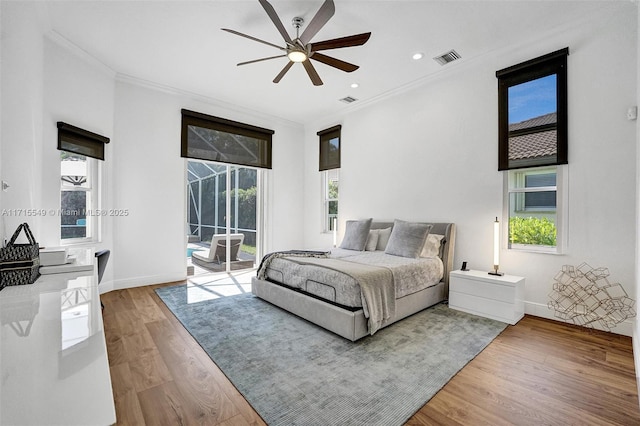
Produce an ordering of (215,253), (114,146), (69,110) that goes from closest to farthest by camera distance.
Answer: (69,110) < (114,146) < (215,253)

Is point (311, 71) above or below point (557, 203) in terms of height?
above

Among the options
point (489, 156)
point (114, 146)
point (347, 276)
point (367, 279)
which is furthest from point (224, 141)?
point (489, 156)

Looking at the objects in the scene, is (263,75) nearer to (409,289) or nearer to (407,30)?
(407,30)

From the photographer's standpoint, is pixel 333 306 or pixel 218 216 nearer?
pixel 333 306

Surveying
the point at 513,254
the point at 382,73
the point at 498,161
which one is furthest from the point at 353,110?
the point at 513,254

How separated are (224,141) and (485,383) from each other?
5.17 m

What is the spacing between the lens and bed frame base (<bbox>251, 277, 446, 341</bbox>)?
267cm

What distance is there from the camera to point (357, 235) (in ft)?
15.6

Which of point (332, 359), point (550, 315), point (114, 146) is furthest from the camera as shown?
point (114, 146)

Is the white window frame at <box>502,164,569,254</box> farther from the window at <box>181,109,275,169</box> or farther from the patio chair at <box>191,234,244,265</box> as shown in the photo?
the patio chair at <box>191,234,244,265</box>

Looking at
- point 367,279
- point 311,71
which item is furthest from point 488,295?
point 311,71

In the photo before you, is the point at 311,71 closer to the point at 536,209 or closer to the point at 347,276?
the point at 347,276

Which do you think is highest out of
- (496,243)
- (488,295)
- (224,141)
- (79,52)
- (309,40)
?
(79,52)

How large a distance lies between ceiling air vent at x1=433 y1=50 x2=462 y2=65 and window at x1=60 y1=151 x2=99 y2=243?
490 cm
